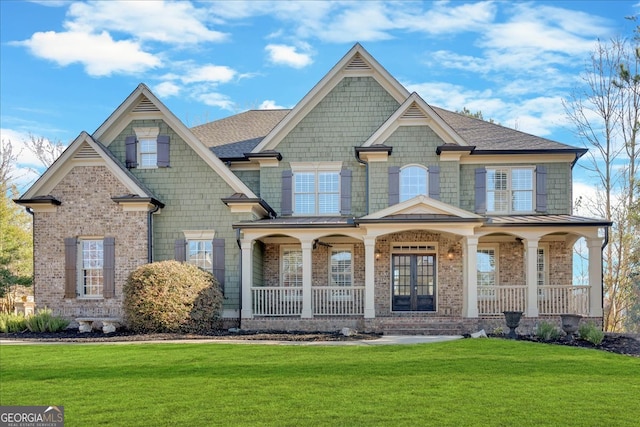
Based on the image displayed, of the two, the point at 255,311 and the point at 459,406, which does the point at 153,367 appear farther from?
the point at 255,311

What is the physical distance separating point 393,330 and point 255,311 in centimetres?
440

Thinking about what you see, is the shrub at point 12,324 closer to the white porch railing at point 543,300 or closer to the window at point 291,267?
the window at point 291,267

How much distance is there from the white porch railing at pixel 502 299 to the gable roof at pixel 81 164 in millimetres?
10881

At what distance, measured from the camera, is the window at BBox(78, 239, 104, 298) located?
19938 mm

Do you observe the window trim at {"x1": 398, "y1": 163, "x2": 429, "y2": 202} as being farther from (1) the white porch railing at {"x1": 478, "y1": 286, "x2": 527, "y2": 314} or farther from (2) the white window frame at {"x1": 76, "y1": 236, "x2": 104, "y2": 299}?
(2) the white window frame at {"x1": 76, "y1": 236, "x2": 104, "y2": 299}

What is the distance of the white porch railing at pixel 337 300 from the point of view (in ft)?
63.7

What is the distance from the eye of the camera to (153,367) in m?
11.1

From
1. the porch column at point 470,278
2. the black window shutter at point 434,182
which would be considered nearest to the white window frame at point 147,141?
the black window shutter at point 434,182

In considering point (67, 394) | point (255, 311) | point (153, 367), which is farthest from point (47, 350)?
point (255, 311)

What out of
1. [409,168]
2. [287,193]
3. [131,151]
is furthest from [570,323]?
[131,151]

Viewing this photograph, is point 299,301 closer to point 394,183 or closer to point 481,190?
point 394,183

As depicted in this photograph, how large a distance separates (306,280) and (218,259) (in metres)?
3.05

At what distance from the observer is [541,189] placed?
21.0 metres

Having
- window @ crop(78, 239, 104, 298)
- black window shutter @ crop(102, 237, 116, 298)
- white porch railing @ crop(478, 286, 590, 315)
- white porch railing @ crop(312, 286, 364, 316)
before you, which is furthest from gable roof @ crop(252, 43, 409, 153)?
white porch railing @ crop(478, 286, 590, 315)
